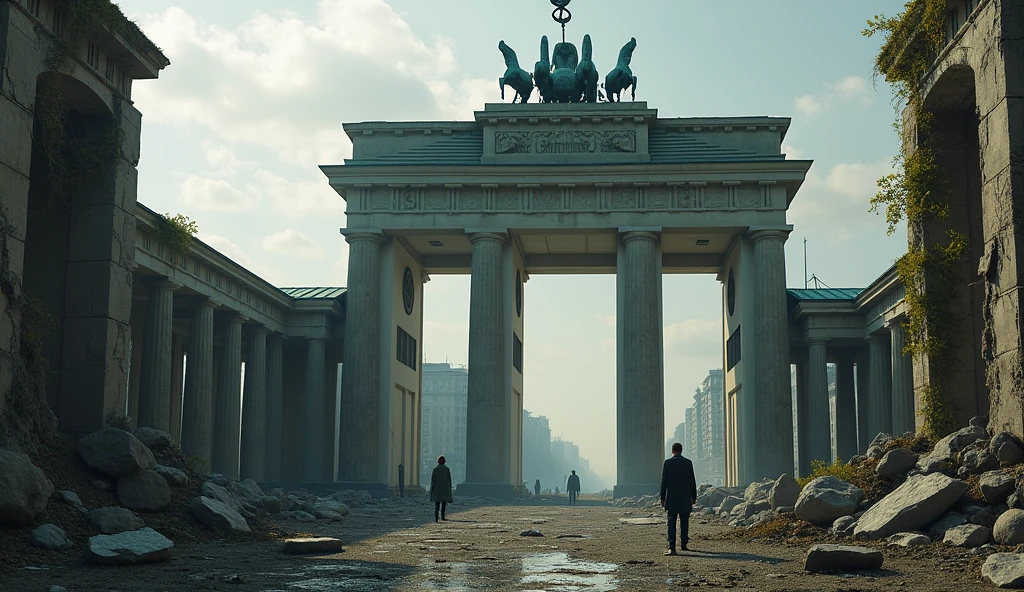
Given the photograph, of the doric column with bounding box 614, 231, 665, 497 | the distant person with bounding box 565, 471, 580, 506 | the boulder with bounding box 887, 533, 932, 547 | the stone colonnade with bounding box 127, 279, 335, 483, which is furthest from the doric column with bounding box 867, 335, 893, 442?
the boulder with bounding box 887, 533, 932, 547

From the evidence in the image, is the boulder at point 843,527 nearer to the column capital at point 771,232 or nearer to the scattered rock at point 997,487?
the scattered rock at point 997,487

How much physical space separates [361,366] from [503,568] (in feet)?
124

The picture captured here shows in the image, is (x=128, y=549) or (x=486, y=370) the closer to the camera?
(x=128, y=549)

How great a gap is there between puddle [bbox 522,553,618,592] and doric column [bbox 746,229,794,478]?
3513cm

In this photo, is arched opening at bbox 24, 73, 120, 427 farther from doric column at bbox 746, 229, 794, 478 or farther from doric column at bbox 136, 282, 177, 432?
doric column at bbox 746, 229, 794, 478

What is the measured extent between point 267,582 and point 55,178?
11.6 metres

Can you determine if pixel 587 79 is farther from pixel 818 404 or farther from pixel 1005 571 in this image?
pixel 1005 571

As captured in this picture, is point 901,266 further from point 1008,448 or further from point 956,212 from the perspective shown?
point 1008,448

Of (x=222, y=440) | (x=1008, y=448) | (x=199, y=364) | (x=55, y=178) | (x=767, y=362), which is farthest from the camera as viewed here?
(x=767, y=362)

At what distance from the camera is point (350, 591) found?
12172 millimetres

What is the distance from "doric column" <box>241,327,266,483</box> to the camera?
5016 centimetres

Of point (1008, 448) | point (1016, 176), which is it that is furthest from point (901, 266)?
point (1008, 448)

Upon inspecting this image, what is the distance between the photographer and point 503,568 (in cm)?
1512

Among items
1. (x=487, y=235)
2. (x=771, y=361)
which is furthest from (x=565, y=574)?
(x=487, y=235)
